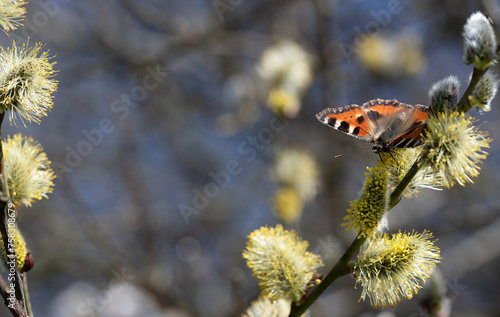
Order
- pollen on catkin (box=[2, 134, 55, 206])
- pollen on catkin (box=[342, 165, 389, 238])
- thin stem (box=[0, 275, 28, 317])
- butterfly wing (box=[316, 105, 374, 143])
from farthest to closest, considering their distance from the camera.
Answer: butterfly wing (box=[316, 105, 374, 143]) < pollen on catkin (box=[2, 134, 55, 206]) < pollen on catkin (box=[342, 165, 389, 238]) < thin stem (box=[0, 275, 28, 317])

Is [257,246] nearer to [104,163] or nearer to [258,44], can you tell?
[258,44]

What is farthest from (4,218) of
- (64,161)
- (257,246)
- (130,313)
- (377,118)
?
(64,161)

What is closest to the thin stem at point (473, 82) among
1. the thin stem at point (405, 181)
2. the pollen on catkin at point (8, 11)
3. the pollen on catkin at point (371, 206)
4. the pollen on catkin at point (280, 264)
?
the thin stem at point (405, 181)

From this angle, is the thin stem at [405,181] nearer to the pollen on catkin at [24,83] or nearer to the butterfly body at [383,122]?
the butterfly body at [383,122]

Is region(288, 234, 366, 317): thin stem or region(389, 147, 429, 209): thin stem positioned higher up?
region(389, 147, 429, 209): thin stem

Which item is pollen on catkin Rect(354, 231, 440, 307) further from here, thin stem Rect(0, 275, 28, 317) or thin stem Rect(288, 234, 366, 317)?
thin stem Rect(0, 275, 28, 317)

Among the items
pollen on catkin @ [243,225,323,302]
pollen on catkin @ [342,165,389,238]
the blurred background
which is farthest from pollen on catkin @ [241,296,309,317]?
the blurred background
